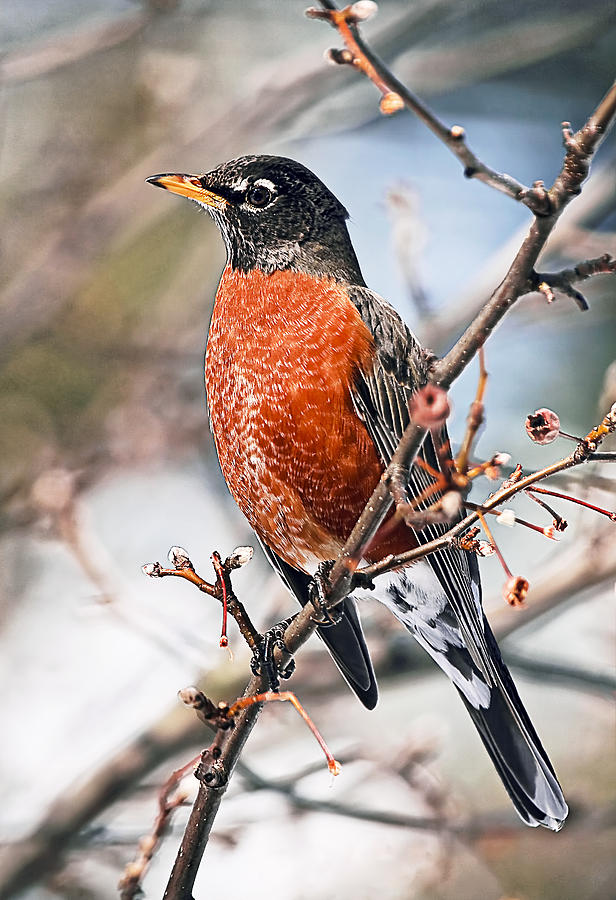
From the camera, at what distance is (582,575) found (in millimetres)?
2471

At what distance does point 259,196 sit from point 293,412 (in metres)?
0.53

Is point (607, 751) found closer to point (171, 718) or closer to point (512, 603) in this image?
point (171, 718)

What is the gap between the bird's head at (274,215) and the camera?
1845mm

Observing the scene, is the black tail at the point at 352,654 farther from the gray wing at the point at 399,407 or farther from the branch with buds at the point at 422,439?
the branch with buds at the point at 422,439

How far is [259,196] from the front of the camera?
188 centimetres

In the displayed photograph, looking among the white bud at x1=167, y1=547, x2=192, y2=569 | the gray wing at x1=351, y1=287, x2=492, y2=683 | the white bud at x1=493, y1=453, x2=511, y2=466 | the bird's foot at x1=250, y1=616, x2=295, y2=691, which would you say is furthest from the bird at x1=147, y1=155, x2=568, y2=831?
the white bud at x1=493, y1=453, x2=511, y2=466

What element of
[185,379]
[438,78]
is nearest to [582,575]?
[185,379]

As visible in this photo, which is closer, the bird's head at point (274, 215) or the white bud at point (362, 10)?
the white bud at point (362, 10)

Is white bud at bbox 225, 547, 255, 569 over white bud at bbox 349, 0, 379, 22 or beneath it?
beneath

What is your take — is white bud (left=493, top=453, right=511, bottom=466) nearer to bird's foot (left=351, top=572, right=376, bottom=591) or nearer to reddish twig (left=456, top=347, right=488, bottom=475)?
reddish twig (left=456, top=347, right=488, bottom=475)

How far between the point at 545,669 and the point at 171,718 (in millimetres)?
1085

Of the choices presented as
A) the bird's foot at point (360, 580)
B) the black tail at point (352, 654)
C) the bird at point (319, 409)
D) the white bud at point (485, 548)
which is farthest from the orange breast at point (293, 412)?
the white bud at point (485, 548)

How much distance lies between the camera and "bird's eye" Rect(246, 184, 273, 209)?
73.3 inches

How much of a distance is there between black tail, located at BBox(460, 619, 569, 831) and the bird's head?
2.89ft
